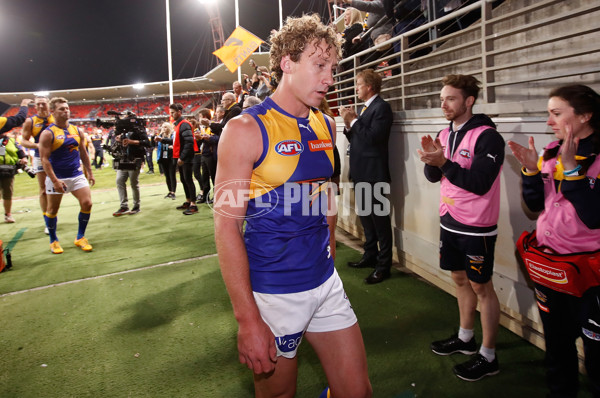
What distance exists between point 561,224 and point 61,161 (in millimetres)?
6859

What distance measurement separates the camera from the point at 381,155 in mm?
4578

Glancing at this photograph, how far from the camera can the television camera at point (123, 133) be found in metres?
8.83

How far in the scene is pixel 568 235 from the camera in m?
2.08

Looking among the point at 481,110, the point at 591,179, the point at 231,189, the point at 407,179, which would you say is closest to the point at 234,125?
the point at 231,189

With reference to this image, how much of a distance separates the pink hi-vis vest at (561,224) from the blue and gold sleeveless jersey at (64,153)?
6691mm

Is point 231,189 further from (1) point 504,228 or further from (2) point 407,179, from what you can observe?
(2) point 407,179

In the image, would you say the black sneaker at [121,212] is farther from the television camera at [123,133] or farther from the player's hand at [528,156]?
the player's hand at [528,156]

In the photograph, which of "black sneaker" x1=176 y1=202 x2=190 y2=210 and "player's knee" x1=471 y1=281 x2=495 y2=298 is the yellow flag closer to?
"black sneaker" x1=176 y1=202 x2=190 y2=210

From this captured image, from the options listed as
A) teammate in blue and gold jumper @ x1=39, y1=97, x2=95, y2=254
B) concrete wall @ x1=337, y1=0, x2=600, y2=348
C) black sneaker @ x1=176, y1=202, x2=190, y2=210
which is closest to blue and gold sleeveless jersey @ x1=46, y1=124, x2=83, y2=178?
teammate in blue and gold jumper @ x1=39, y1=97, x2=95, y2=254

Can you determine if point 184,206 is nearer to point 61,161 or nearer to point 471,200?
point 61,161

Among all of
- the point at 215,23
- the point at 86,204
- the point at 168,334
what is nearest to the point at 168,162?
the point at 86,204

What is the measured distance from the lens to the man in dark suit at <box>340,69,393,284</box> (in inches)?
176

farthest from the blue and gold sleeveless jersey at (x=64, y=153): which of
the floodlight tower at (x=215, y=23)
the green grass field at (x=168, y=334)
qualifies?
the floodlight tower at (x=215, y=23)

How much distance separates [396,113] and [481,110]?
5.31 ft
